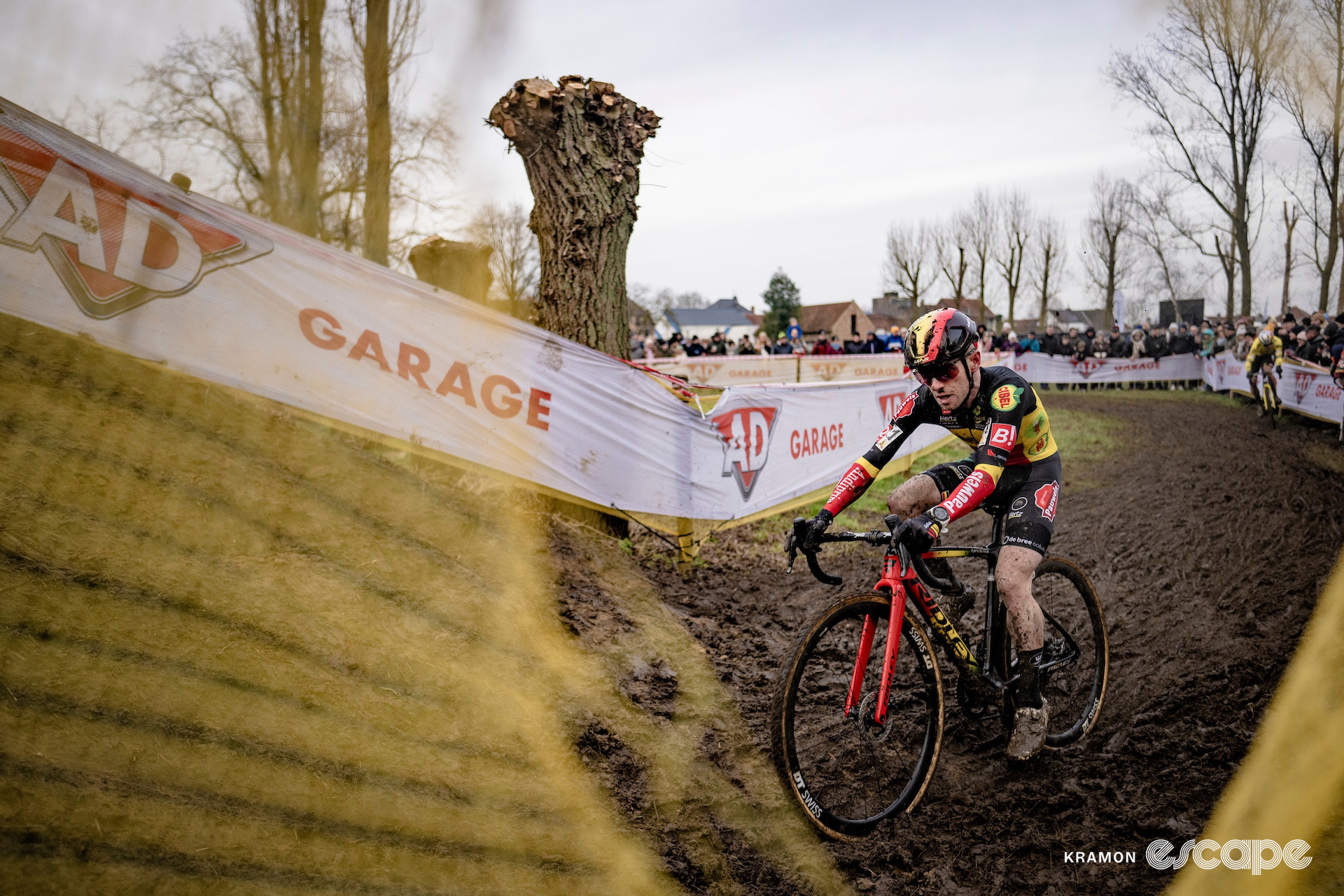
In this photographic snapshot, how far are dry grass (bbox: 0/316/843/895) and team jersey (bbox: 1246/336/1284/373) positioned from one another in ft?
57.5

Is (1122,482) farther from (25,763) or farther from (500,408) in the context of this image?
(25,763)

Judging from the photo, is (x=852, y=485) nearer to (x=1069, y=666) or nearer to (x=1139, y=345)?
(x=1069, y=666)

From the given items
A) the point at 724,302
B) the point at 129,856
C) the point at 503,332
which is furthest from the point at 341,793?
the point at 724,302

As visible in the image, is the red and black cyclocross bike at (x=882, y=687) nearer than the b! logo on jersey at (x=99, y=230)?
Yes

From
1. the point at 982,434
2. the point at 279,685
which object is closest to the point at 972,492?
the point at 982,434

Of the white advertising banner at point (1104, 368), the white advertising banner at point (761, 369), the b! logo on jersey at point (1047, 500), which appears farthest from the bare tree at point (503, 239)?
the white advertising banner at point (1104, 368)

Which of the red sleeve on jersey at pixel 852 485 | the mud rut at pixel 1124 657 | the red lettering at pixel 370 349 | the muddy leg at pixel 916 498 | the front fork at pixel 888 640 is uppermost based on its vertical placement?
the red lettering at pixel 370 349

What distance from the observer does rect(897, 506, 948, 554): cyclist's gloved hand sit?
327cm

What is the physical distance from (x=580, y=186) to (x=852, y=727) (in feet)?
15.8

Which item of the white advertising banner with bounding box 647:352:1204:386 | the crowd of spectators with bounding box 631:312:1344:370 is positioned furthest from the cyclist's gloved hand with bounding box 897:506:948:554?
the crowd of spectators with bounding box 631:312:1344:370

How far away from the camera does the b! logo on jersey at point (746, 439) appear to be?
23.9 ft

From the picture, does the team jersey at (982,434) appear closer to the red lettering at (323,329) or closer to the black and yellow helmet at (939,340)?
the black and yellow helmet at (939,340)

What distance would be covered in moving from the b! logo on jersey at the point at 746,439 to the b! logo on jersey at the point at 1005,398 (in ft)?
11.3

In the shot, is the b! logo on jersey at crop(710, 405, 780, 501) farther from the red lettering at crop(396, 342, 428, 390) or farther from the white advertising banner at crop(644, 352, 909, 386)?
the white advertising banner at crop(644, 352, 909, 386)
